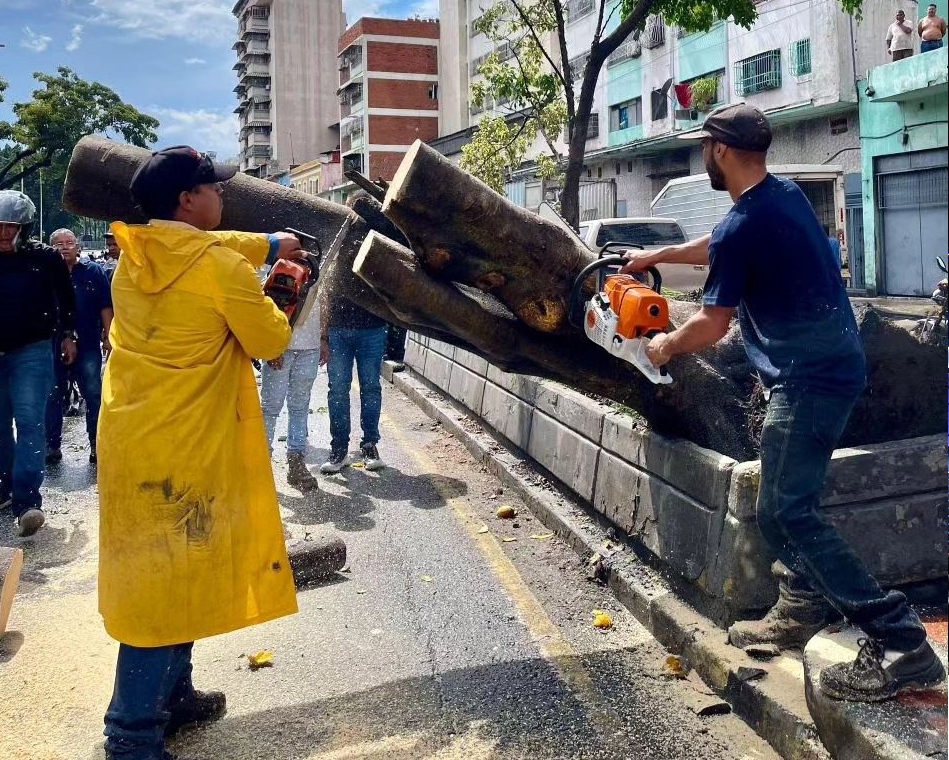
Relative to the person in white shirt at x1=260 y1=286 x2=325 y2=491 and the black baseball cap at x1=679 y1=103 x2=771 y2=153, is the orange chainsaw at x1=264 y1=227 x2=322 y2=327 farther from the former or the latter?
the person in white shirt at x1=260 y1=286 x2=325 y2=491

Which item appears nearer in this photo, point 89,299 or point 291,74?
point 89,299

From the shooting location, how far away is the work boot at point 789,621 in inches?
138

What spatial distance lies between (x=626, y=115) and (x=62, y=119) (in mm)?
24678

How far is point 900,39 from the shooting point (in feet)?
70.6

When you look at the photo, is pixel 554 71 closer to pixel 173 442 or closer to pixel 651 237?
pixel 651 237

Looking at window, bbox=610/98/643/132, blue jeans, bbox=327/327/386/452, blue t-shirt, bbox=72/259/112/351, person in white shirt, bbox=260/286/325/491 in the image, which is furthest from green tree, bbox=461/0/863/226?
window, bbox=610/98/643/132

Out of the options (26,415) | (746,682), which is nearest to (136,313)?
(746,682)

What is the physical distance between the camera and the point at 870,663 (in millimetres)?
2922

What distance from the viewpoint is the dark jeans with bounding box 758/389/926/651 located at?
2.99 meters

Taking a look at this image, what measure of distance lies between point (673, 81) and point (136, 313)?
30039 millimetres

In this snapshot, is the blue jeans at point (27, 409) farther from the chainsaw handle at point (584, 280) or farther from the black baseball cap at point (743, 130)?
the black baseball cap at point (743, 130)

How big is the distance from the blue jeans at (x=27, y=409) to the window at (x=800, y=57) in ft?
77.6

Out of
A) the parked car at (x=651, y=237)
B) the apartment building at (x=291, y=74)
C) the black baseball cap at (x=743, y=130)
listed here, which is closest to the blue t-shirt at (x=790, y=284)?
the black baseball cap at (x=743, y=130)

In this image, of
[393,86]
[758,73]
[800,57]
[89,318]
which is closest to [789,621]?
[89,318]
